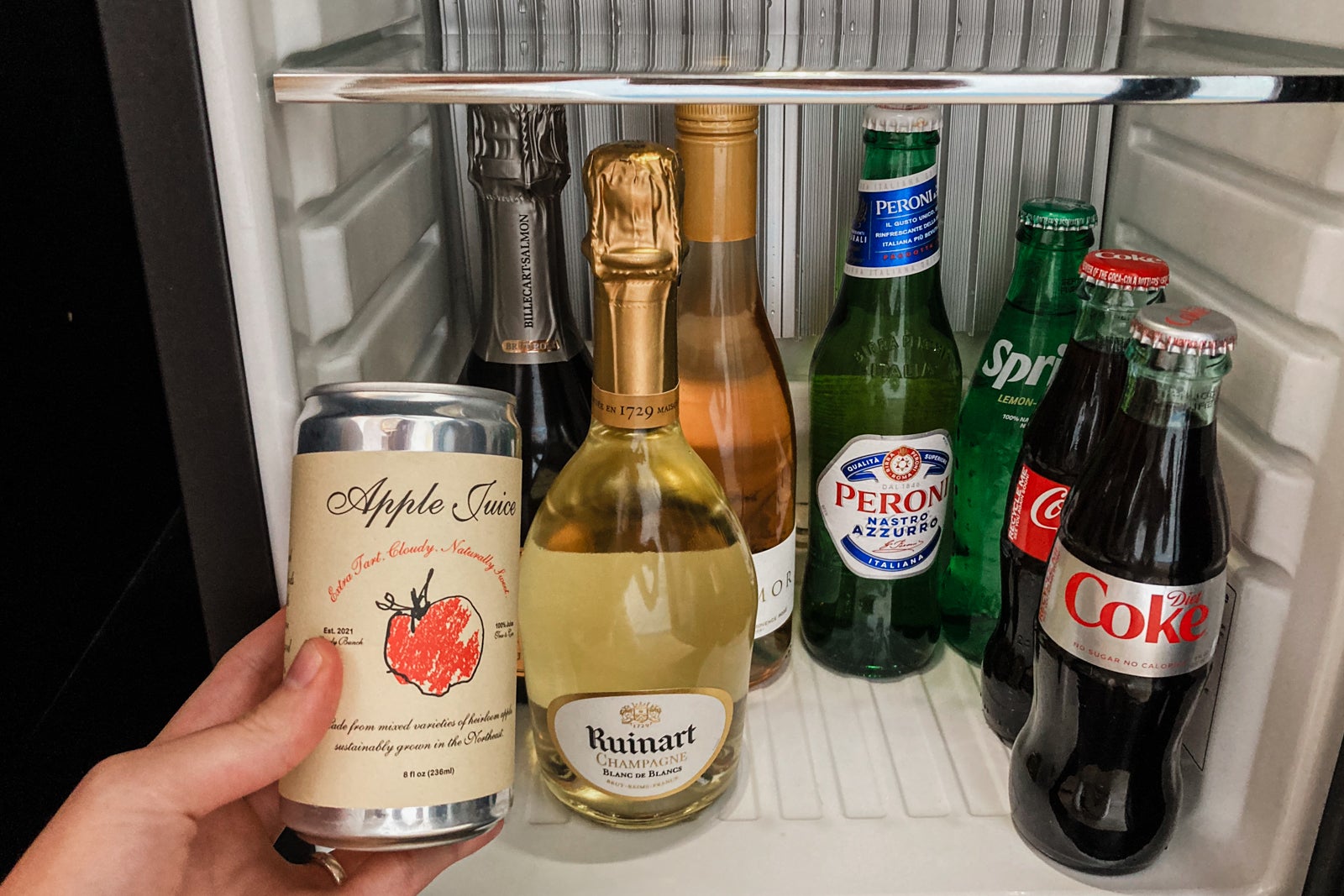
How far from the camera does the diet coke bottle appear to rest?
0.63m

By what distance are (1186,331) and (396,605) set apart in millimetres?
454

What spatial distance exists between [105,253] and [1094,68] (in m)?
1.07

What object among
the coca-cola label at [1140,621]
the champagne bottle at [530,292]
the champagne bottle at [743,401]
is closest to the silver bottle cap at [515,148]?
the champagne bottle at [530,292]

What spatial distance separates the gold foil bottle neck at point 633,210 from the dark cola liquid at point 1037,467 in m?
0.34

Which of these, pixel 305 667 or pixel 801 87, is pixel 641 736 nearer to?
pixel 305 667

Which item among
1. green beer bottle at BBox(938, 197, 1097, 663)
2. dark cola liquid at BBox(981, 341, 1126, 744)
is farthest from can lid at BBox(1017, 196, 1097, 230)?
dark cola liquid at BBox(981, 341, 1126, 744)

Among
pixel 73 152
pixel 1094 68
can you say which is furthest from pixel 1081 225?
pixel 73 152

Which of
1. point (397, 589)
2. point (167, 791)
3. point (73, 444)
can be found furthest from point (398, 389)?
Answer: point (73, 444)

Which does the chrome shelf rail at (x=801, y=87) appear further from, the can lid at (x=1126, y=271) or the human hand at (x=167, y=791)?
the human hand at (x=167, y=791)

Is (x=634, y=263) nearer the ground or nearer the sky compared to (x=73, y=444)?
nearer the sky

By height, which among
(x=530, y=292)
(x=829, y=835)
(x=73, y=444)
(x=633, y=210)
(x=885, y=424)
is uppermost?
(x=633, y=210)

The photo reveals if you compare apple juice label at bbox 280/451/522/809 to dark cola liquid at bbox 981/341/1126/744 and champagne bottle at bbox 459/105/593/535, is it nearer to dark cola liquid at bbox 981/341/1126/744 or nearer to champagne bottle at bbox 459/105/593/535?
champagne bottle at bbox 459/105/593/535

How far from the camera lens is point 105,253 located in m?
1.21

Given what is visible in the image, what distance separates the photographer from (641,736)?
2.29 ft
